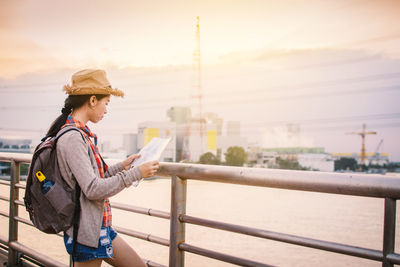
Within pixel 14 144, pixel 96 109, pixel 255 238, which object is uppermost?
pixel 96 109

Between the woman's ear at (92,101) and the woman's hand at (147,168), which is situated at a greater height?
the woman's ear at (92,101)

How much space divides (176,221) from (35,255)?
151 cm

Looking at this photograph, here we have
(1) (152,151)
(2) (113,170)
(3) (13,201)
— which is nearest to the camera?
(1) (152,151)

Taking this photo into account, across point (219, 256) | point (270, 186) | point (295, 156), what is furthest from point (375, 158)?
point (270, 186)

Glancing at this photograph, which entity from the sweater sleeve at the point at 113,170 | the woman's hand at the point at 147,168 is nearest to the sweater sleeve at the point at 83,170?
the woman's hand at the point at 147,168

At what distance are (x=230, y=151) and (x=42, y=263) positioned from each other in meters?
68.1

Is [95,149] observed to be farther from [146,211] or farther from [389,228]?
[389,228]

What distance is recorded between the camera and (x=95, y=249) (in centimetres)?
160

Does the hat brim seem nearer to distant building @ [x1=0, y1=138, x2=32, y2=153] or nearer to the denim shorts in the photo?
the denim shorts

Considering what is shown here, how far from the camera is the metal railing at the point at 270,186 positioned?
123 cm

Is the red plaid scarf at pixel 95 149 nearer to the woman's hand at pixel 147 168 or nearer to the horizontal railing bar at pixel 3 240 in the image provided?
the woman's hand at pixel 147 168

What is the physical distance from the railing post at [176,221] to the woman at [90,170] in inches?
11.2

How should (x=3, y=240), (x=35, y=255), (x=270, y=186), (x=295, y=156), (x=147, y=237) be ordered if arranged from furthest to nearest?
(x=295, y=156)
(x=3, y=240)
(x=35, y=255)
(x=147, y=237)
(x=270, y=186)

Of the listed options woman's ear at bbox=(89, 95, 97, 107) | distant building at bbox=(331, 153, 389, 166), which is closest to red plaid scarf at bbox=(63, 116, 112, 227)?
woman's ear at bbox=(89, 95, 97, 107)
